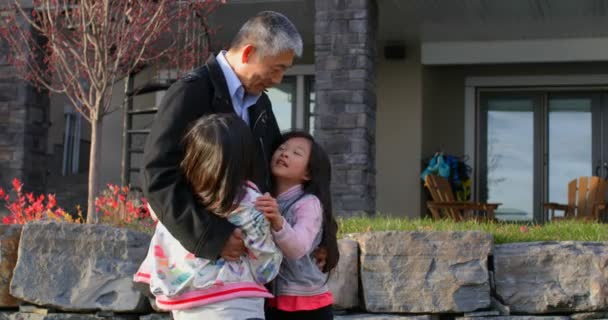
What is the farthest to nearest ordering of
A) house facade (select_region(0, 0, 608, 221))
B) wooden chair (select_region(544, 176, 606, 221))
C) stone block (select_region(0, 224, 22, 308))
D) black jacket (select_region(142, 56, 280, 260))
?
wooden chair (select_region(544, 176, 606, 221)) → house facade (select_region(0, 0, 608, 221)) → stone block (select_region(0, 224, 22, 308)) → black jacket (select_region(142, 56, 280, 260))

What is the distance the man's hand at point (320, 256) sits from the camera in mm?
2371

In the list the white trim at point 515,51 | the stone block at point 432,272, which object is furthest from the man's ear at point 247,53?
the white trim at point 515,51

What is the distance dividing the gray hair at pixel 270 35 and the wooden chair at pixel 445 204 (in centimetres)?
614

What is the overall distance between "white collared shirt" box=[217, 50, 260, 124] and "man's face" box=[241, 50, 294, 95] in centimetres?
2

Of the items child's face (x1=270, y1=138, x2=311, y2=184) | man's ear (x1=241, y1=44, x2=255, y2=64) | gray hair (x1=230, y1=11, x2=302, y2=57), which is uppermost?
gray hair (x1=230, y1=11, x2=302, y2=57)

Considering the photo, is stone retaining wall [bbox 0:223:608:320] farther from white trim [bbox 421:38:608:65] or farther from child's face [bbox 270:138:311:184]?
white trim [bbox 421:38:608:65]

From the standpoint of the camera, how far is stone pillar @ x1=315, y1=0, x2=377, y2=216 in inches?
289

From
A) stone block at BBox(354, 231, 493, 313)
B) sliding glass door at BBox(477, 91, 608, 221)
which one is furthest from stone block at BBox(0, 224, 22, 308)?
sliding glass door at BBox(477, 91, 608, 221)

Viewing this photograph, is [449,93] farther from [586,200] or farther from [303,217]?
[303,217]

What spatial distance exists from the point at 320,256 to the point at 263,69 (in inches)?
21.7

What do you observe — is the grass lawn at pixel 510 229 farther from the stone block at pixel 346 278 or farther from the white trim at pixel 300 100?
the white trim at pixel 300 100

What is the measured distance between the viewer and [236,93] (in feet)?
7.68

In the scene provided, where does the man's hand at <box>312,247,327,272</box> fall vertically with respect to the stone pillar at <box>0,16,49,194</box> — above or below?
below

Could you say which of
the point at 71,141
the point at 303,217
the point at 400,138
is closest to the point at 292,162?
the point at 303,217
